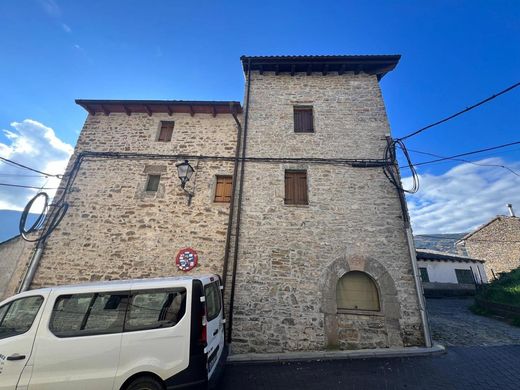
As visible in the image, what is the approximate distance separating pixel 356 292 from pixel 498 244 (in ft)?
78.5

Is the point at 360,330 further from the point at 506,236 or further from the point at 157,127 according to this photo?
the point at 506,236

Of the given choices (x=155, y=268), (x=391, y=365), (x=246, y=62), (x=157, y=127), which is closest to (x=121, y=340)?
(x=155, y=268)

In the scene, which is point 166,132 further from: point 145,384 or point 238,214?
point 145,384

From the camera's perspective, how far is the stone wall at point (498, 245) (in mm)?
18250

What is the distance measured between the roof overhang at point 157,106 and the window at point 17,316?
7043 millimetres

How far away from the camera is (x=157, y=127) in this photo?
8.16 meters

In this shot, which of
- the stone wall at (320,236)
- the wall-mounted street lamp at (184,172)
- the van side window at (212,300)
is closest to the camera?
the van side window at (212,300)

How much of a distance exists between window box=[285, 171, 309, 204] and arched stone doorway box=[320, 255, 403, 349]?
2150 mm

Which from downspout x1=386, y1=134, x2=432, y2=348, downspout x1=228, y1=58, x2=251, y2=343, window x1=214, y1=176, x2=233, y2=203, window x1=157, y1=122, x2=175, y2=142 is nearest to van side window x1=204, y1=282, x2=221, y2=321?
downspout x1=228, y1=58, x2=251, y2=343

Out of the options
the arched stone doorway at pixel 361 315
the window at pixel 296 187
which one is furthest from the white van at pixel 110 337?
the window at pixel 296 187

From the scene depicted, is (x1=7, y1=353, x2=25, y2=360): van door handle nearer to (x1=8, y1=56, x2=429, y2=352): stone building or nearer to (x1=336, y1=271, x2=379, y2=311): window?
(x1=8, y1=56, x2=429, y2=352): stone building

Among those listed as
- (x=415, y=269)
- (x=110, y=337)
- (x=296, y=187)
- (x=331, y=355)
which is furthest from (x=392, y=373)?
(x=110, y=337)

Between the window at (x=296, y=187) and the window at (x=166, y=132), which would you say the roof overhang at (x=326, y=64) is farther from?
the window at (x=296, y=187)

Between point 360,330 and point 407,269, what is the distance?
209 cm
